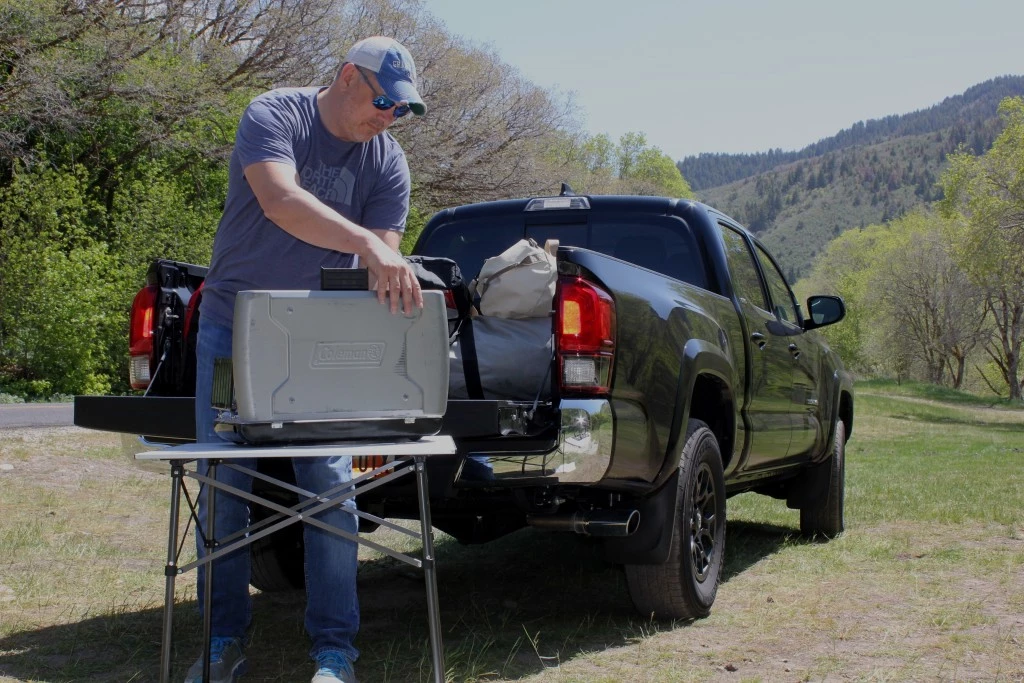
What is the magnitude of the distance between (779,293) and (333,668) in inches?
175

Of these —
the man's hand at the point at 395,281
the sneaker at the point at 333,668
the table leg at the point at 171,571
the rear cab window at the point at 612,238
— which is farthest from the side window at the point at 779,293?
the table leg at the point at 171,571

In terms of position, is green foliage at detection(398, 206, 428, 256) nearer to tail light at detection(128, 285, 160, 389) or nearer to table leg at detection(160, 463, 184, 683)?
tail light at detection(128, 285, 160, 389)

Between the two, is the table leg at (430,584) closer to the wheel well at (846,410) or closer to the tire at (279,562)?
the tire at (279,562)

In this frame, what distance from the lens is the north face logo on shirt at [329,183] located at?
362cm

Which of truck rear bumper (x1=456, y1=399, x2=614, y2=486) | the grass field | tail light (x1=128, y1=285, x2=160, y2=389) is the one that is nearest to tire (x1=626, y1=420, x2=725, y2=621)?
the grass field

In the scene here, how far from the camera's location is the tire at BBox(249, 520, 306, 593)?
5.44 metres

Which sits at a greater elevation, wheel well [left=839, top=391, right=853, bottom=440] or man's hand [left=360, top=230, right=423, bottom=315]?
man's hand [left=360, top=230, right=423, bottom=315]

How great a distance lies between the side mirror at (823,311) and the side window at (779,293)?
0.30ft

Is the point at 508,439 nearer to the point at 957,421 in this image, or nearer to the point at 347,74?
the point at 347,74

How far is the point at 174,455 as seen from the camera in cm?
272

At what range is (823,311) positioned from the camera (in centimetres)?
705

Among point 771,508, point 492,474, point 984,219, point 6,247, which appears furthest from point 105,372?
point 984,219

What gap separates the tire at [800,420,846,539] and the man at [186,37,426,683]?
4470 mm

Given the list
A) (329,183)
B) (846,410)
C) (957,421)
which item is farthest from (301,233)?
(957,421)
